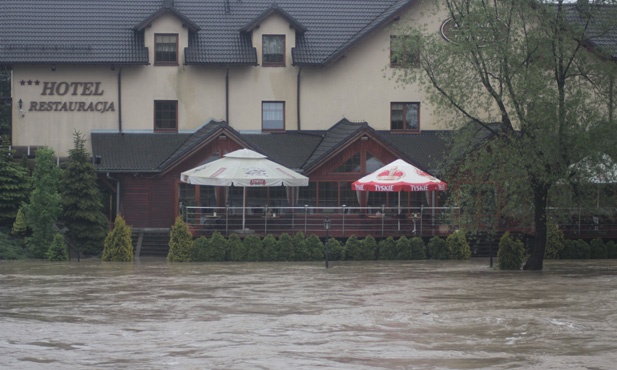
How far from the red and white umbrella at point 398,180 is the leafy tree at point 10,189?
11589 mm

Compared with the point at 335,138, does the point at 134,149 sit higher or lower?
lower

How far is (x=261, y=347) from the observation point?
18297mm

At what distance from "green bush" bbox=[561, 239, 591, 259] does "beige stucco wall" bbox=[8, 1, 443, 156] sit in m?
8.77

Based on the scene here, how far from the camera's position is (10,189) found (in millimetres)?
39906

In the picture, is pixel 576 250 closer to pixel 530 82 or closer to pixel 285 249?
pixel 285 249

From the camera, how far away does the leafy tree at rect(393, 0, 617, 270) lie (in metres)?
30.9

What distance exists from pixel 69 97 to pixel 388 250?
1474 centimetres

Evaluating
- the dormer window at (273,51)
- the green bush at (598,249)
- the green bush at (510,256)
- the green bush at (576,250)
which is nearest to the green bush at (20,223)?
the dormer window at (273,51)

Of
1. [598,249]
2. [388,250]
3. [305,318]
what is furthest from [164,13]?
[305,318]

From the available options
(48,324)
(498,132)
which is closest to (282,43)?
(498,132)

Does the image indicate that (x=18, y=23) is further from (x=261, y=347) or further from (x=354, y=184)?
(x=261, y=347)

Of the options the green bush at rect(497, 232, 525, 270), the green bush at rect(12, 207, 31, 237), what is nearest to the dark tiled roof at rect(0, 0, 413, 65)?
the green bush at rect(12, 207, 31, 237)

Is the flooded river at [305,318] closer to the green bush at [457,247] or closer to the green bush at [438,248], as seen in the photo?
the green bush at [438,248]

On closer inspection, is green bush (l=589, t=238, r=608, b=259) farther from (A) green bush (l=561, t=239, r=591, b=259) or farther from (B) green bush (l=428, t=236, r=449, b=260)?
(B) green bush (l=428, t=236, r=449, b=260)
